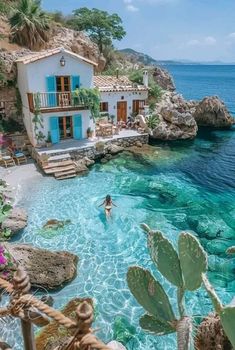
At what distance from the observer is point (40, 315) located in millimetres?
2230

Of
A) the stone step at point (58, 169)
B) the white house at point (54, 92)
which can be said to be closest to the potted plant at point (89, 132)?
the white house at point (54, 92)

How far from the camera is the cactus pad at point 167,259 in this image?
4.32 metres

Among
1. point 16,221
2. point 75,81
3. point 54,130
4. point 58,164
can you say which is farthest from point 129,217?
point 75,81

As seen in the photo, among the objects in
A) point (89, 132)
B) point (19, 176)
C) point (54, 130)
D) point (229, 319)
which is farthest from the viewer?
point (89, 132)

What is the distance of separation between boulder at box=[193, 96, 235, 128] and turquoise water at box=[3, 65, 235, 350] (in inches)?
478

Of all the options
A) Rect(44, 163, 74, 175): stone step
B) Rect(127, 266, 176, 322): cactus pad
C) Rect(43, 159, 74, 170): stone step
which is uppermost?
Rect(127, 266, 176, 322): cactus pad

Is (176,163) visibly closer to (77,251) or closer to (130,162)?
(130,162)

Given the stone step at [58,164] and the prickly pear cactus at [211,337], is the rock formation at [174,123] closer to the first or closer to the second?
the stone step at [58,164]

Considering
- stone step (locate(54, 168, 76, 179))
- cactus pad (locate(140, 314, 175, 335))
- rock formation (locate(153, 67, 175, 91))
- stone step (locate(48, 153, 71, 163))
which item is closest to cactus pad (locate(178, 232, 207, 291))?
cactus pad (locate(140, 314, 175, 335))

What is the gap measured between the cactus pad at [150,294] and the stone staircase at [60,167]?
16519 mm

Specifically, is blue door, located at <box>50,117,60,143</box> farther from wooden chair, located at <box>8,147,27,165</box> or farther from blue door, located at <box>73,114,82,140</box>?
wooden chair, located at <box>8,147,27,165</box>

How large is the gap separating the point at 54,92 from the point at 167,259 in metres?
20.7

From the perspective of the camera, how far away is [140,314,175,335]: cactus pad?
4.35 metres

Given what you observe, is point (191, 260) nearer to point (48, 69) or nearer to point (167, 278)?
point (167, 278)
